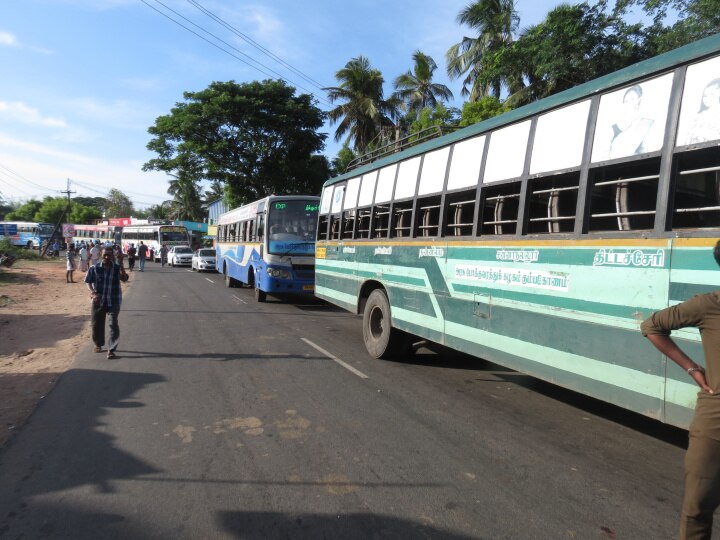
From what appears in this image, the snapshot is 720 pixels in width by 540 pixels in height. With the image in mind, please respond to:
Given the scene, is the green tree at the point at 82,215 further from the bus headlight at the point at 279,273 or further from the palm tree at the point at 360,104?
the bus headlight at the point at 279,273

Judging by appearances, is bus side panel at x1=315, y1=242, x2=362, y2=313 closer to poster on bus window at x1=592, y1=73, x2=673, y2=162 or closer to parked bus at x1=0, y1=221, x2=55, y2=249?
poster on bus window at x1=592, y1=73, x2=673, y2=162

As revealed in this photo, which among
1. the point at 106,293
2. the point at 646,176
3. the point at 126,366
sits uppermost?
the point at 646,176

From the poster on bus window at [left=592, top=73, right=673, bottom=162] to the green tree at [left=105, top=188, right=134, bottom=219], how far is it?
10099 centimetres

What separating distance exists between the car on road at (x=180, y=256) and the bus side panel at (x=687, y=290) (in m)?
34.3

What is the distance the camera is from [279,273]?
45.0 ft

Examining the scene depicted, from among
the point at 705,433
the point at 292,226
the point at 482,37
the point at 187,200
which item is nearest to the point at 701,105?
the point at 705,433

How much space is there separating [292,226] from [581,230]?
10.6 m

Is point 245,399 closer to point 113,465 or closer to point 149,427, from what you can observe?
point 149,427

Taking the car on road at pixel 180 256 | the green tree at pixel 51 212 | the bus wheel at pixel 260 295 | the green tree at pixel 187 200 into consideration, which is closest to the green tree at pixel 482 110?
the bus wheel at pixel 260 295

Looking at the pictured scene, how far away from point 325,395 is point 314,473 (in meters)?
2.00

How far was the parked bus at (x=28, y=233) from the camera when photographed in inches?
2200

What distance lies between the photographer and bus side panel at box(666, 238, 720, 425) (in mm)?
3193

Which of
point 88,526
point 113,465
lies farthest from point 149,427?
point 88,526

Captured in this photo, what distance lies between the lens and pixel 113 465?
3.93 meters
